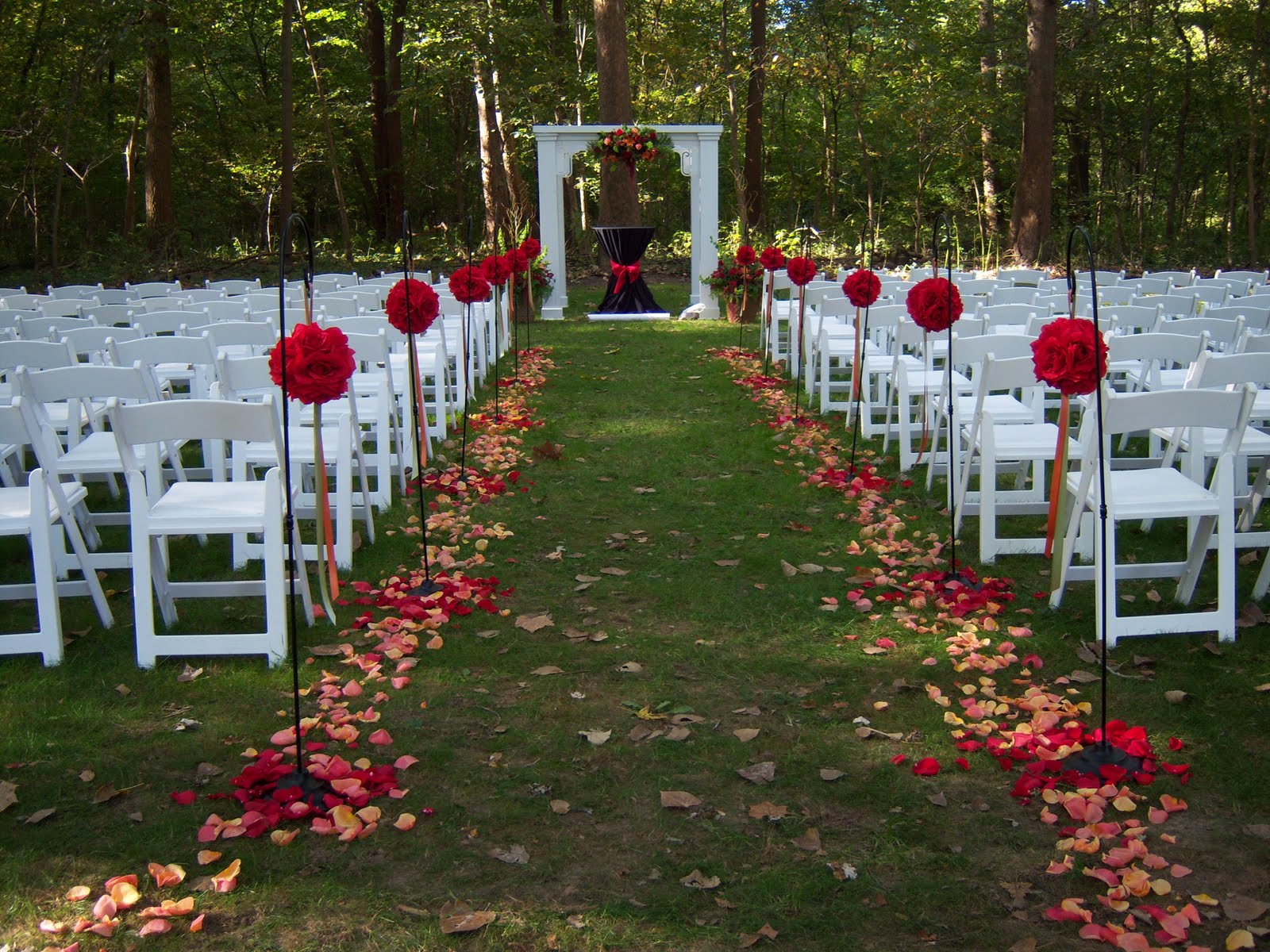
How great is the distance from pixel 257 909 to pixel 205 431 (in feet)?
6.16

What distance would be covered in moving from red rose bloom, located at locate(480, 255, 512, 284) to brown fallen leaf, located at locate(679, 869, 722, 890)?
6836mm

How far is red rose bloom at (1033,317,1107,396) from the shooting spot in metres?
3.72

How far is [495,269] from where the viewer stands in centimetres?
984

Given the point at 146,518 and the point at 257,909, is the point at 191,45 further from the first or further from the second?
the point at 257,909

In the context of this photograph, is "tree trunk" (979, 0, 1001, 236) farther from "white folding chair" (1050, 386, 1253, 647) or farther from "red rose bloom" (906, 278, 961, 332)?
"white folding chair" (1050, 386, 1253, 647)

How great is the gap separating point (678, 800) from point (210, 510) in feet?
6.84

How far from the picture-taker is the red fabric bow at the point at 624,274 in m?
16.2

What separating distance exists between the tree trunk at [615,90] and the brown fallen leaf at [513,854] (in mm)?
16195

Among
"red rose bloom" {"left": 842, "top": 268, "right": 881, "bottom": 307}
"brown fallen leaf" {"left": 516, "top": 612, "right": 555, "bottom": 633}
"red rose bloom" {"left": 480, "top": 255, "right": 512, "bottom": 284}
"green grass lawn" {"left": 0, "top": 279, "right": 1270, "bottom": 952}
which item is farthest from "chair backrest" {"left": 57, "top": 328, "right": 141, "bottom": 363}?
"red rose bloom" {"left": 842, "top": 268, "right": 881, "bottom": 307}

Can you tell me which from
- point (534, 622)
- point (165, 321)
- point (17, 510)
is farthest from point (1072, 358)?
point (165, 321)

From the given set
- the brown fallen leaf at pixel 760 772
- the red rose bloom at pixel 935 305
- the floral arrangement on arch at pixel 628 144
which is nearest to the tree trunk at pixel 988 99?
the floral arrangement on arch at pixel 628 144

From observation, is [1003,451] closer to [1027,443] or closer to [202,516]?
[1027,443]

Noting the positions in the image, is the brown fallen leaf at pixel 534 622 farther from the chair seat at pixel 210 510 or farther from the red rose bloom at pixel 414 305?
the red rose bloom at pixel 414 305

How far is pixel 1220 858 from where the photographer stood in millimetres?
2865
